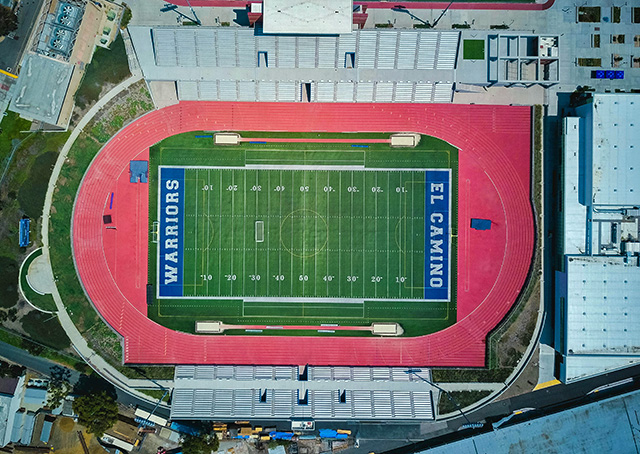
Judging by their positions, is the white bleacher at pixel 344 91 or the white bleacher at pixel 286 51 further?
the white bleacher at pixel 344 91

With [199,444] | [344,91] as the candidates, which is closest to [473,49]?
[344,91]

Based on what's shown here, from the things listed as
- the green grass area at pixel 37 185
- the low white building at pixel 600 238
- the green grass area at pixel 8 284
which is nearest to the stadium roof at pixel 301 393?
the low white building at pixel 600 238

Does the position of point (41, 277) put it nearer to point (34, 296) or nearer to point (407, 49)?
point (34, 296)

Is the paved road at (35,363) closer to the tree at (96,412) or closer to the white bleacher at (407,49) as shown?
the tree at (96,412)

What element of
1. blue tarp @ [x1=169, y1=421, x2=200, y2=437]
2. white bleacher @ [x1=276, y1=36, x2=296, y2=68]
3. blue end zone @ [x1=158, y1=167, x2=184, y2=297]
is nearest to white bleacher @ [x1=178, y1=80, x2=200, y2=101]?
blue end zone @ [x1=158, y1=167, x2=184, y2=297]

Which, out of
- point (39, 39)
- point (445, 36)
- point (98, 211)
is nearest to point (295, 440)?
point (98, 211)
